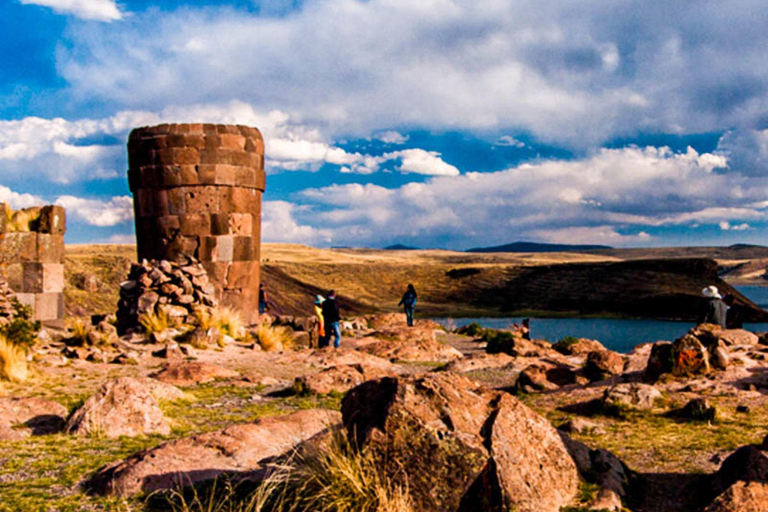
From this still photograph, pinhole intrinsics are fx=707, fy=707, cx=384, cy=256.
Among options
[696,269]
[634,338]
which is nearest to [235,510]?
[634,338]

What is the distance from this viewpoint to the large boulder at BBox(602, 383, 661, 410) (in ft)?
31.2

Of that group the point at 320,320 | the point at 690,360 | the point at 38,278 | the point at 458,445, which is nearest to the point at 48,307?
the point at 38,278

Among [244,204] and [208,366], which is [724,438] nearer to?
[208,366]

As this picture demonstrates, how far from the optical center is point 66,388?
11.4 m

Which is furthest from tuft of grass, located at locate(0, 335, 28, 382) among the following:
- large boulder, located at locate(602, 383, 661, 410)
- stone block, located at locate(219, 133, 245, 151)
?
large boulder, located at locate(602, 383, 661, 410)

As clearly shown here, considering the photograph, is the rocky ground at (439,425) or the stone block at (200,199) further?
the stone block at (200,199)

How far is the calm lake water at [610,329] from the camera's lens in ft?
102

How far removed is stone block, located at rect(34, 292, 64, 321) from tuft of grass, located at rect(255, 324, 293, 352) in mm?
6245

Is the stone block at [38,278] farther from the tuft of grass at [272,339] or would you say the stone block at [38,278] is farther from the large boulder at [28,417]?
the large boulder at [28,417]

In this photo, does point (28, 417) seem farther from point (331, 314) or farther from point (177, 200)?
point (177, 200)

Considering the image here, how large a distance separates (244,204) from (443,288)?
1901 inches

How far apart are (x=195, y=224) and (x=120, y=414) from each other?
36.5ft

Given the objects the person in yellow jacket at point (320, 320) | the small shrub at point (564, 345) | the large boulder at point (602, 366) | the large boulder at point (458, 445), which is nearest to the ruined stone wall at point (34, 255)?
the person in yellow jacket at point (320, 320)

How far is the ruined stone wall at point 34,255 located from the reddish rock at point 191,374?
875cm
